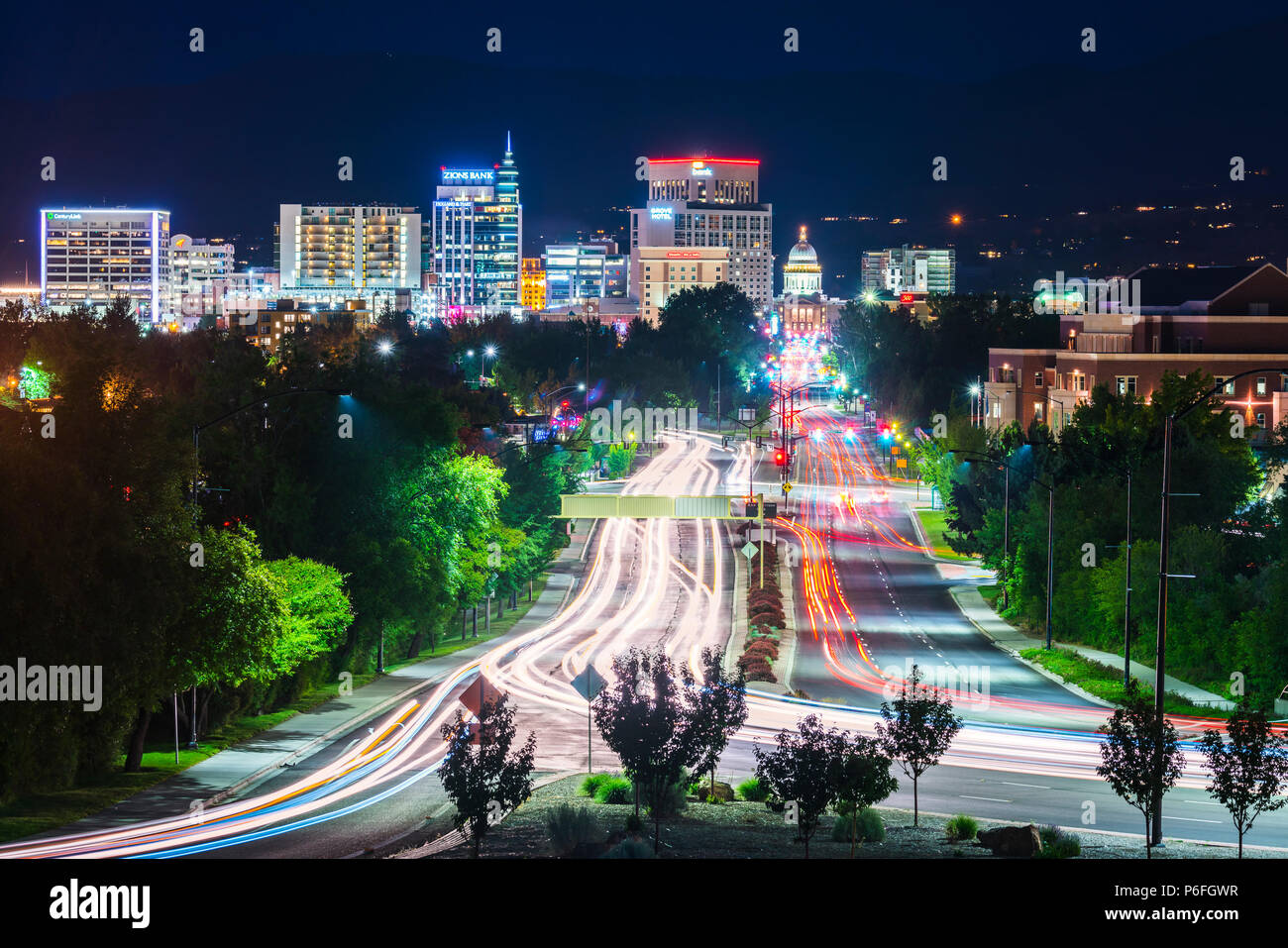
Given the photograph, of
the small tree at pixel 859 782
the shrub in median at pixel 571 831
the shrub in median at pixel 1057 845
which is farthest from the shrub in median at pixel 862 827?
the shrub in median at pixel 571 831

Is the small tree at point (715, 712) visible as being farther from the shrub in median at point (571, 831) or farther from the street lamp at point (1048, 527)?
the street lamp at point (1048, 527)

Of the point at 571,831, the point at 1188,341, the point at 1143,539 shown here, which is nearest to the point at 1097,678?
the point at 1143,539

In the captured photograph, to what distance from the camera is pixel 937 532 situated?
83.4m

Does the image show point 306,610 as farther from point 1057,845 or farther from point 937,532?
point 937,532

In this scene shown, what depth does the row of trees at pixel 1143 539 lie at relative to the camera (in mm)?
44344

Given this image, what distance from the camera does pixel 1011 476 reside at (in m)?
64.8

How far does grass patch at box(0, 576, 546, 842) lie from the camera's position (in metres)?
27.5

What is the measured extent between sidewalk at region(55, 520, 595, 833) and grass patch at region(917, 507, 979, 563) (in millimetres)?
25452

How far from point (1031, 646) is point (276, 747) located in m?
27.2

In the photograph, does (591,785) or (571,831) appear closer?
(571,831)

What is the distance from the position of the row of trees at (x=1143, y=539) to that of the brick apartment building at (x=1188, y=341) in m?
17.5

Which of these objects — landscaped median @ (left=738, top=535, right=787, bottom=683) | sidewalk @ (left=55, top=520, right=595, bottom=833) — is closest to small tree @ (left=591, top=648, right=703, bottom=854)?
sidewalk @ (left=55, top=520, right=595, bottom=833)
